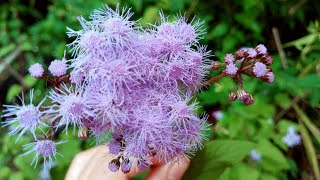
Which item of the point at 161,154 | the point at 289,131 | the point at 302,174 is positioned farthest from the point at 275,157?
the point at 161,154

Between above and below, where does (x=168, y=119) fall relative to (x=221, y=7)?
below

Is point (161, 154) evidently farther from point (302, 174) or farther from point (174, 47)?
point (302, 174)

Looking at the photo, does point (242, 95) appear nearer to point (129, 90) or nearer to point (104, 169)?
point (129, 90)

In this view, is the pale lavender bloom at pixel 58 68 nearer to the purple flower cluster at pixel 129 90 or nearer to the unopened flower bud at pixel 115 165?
the purple flower cluster at pixel 129 90

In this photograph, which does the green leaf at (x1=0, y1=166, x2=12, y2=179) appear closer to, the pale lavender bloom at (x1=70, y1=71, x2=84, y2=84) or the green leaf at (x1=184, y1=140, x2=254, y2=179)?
the green leaf at (x1=184, y1=140, x2=254, y2=179)

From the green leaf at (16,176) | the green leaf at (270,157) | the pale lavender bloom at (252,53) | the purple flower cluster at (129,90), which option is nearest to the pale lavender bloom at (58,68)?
the purple flower cluster at (129,90)

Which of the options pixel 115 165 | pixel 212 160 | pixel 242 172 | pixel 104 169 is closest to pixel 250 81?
pixel 242 172
